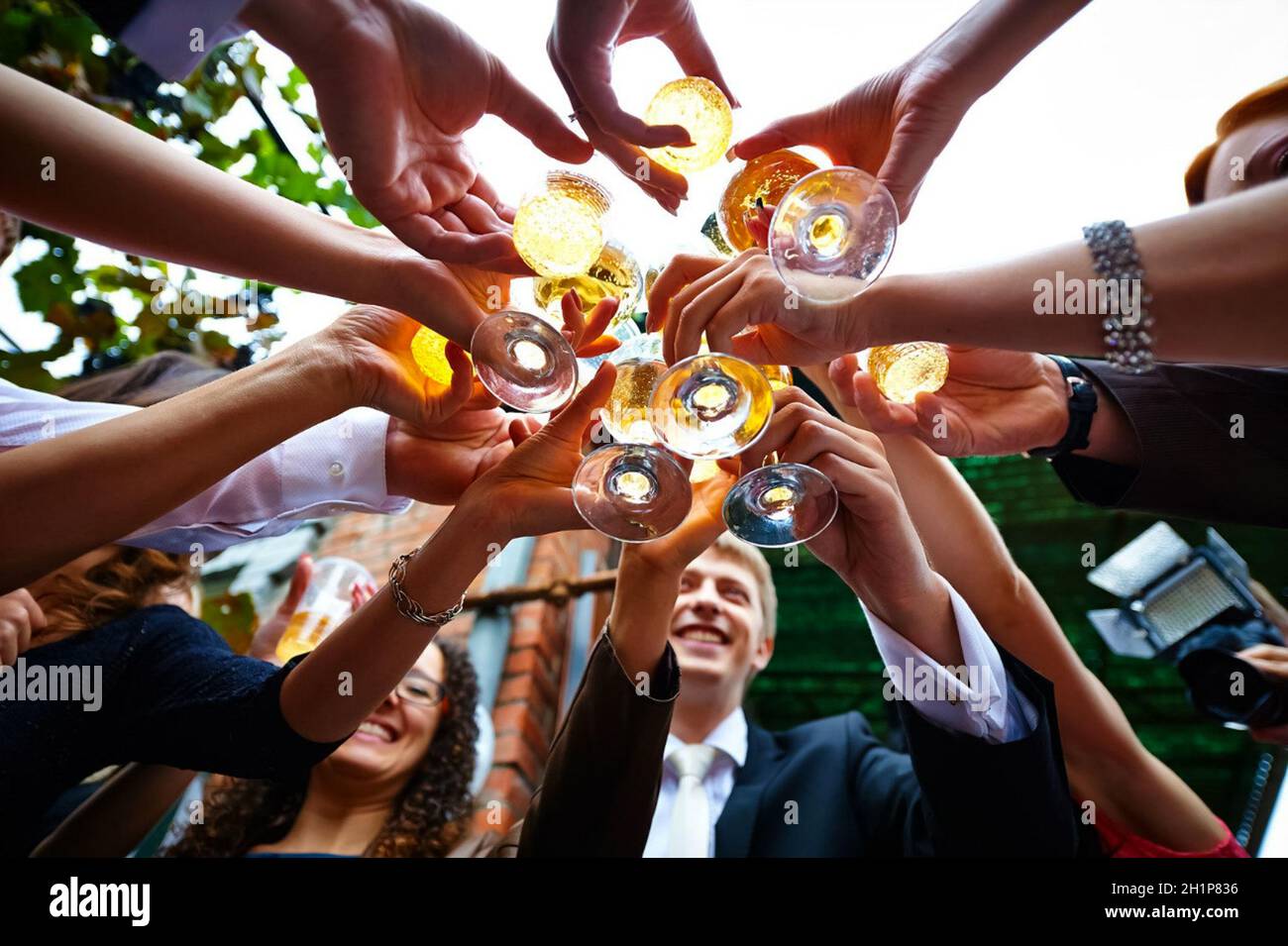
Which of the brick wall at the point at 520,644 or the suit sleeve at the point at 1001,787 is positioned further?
the brick wall at the point at 520,644

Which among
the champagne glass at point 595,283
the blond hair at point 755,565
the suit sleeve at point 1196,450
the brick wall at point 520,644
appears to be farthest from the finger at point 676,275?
the brick wall at point 520,644

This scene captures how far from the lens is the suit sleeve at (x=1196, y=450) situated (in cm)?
156

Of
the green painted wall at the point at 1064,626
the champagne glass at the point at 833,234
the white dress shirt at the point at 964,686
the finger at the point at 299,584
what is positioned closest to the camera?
the champagne glass at the point at 833,234

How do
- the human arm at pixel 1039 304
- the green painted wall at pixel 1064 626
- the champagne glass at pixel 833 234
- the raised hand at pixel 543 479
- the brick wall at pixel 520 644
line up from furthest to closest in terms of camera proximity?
1. the brick wall at pixel 520 644
2. the green painted wall at pixel 1064 626
3. the raised hand at pixel 543 479
4. the champagne glass at pixel 833 234
5. the human arm at pixel 1039 304

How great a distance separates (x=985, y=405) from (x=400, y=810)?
2.58m

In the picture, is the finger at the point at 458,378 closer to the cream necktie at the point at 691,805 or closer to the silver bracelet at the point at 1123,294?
the silver bracelet at the point at 1123,294

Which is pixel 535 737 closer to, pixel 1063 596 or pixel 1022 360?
pixel 1063 596

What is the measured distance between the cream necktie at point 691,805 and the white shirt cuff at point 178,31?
2.18 metres

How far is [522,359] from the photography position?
127 centimetres

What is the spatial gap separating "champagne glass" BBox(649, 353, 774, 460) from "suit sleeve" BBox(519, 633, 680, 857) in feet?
1.80

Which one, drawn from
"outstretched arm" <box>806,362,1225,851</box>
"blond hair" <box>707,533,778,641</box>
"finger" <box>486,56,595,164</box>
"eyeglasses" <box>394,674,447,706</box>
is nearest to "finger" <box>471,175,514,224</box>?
"finger" <box>486,56,595,164</box>

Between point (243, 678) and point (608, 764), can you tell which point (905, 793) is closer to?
point (608, 764)

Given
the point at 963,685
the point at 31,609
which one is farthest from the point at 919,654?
the point at 31,609
